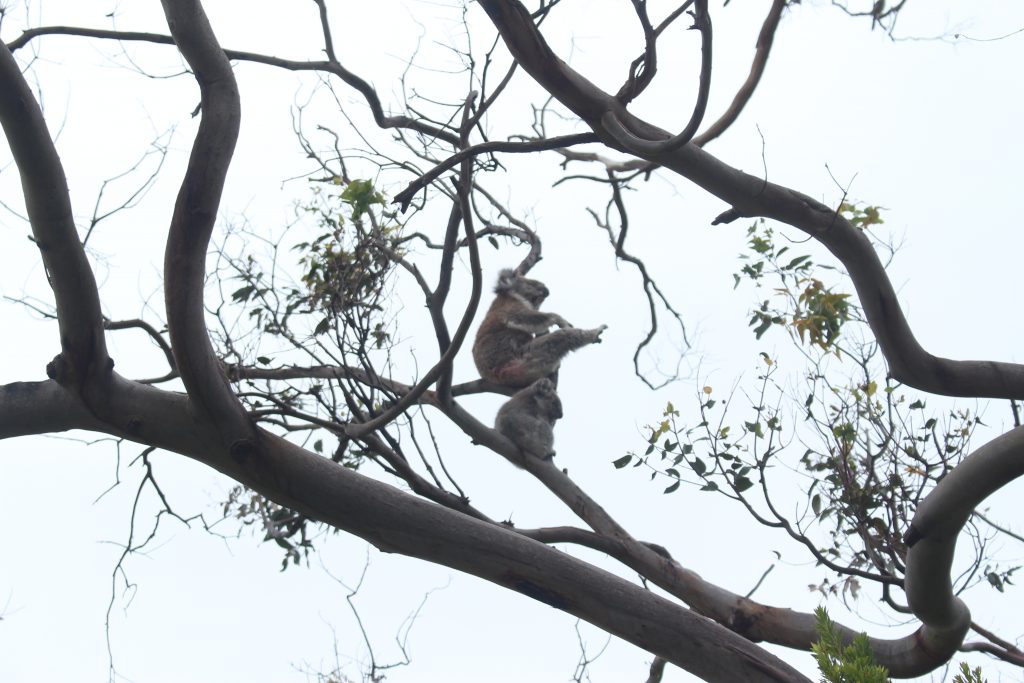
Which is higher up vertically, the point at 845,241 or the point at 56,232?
the point at 845,241

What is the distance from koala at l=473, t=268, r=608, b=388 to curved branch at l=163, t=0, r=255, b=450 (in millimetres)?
4869

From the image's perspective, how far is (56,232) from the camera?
3.29 metres

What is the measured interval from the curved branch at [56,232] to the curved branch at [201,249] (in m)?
0.32

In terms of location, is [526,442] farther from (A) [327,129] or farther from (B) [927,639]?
(B) [927,639]

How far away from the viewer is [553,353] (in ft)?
27.8

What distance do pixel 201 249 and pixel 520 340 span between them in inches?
220

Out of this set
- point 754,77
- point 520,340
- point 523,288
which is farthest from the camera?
point 523,288

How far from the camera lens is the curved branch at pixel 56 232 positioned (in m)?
3.19

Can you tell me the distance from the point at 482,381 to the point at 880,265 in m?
4.23

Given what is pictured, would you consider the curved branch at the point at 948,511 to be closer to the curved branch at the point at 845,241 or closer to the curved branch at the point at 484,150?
the curved branch at the point at 845,241

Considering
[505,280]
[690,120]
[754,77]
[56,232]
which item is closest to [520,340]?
[505,280]

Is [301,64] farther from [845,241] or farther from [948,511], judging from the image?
[948,511]

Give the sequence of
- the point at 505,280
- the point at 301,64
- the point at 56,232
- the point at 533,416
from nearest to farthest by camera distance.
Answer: the point at 56,232, the point at 301,64, the point at 533,416, the point at 505,280

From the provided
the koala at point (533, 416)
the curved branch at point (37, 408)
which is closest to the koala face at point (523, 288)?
the koala at point (533, 416)
